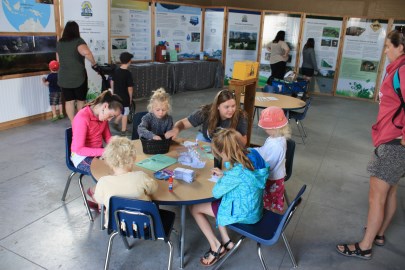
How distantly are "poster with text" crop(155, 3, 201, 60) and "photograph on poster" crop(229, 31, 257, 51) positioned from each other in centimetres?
97

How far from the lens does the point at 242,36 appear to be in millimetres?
9852

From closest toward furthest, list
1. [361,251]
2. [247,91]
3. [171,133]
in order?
[361,251] < [171,133] < [247,91]

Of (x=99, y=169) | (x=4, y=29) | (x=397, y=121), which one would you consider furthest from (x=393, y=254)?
(x=4, y=29)

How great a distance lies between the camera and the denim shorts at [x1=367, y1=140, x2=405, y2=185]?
2.49 meters

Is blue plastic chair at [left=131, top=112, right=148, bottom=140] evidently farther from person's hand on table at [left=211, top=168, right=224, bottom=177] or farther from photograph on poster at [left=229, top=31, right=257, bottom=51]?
photograph on poster at [left=229, top=31, right=257, bottom=51]

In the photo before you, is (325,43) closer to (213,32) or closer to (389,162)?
(213,32)

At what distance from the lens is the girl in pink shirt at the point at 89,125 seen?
2.92 m

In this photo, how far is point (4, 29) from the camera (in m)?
5.18

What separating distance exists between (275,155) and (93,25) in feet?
16.7

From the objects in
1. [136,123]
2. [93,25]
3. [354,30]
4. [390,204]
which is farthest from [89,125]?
[354,30]

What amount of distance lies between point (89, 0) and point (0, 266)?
5084 millimetres

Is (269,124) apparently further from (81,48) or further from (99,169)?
(81,48)

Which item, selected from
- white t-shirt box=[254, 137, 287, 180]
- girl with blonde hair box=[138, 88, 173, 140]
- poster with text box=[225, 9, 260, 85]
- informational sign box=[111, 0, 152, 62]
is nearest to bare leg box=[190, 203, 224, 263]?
white t-shirt box=[254, 137, 287, 180]

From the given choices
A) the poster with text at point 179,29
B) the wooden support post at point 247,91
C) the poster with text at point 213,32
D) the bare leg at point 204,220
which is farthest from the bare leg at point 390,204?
the poster with text at point 213,32
